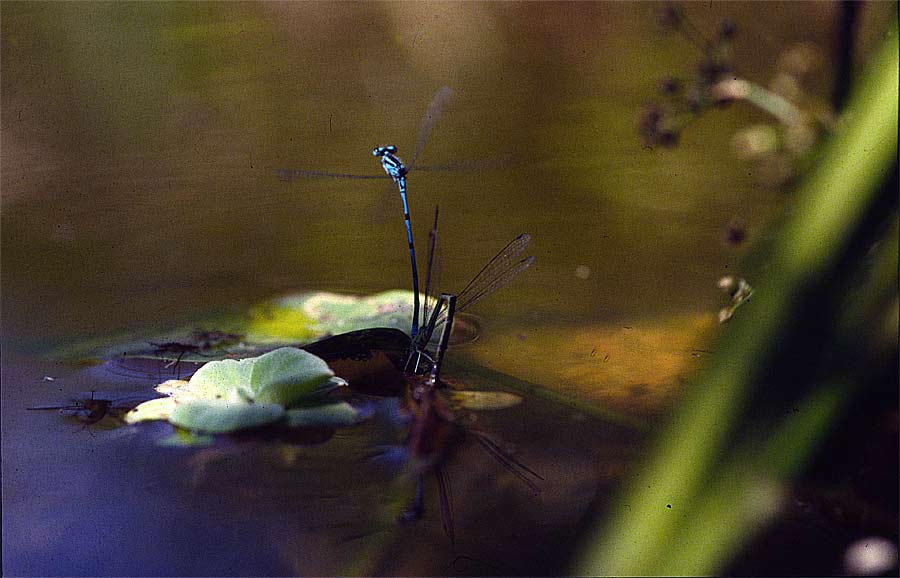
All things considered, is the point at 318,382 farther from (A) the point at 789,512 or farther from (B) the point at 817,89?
(B) the point at 817,89

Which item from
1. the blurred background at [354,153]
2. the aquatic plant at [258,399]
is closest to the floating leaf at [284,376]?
the aquatic plant at [258,399]

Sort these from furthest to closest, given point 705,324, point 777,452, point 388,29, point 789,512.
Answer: point 388,29, point 705,324, point 789,512, point 777,452

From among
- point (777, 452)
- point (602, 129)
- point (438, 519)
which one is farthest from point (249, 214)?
point (777, 452)

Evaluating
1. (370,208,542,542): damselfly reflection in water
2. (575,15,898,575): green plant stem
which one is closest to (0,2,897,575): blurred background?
(370,208,542,542): damselfly reflection in water

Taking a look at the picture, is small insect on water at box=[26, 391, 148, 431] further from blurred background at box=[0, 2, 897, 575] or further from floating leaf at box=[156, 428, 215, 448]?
blurred background at box=[0, 2, 897, 575]

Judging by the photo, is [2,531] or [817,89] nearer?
[2,531]

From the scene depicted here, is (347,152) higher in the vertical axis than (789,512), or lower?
higher

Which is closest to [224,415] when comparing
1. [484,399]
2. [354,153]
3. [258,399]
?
[258,399]

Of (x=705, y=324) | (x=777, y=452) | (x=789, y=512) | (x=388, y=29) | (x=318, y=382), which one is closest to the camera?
(x=777, y=452)
